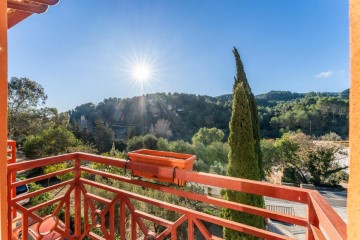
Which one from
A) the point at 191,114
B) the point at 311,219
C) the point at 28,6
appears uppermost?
the point at 28,6

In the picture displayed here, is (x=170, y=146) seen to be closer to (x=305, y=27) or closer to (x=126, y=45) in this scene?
(x=126, y=45)


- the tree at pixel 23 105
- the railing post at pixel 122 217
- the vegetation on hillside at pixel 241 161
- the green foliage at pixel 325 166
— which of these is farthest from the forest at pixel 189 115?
the railing post at pixel 122 217

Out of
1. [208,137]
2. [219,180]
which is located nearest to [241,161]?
[219,180]

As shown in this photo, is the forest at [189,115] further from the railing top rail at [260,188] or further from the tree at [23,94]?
the railing top rail at [260,188]

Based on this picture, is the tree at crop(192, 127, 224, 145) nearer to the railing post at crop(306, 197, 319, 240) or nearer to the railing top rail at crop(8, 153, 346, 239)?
Answer: the railing top rail at crop(8, 153, 346, 239)

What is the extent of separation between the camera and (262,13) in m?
12.8

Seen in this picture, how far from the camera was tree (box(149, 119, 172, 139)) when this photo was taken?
22109mm

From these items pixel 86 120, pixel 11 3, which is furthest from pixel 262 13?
pixel 86 120

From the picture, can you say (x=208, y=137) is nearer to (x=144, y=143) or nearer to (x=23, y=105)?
(x=144, y=143)

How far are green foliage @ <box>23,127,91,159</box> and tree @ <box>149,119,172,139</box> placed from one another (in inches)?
374

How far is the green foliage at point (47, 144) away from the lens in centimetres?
1283

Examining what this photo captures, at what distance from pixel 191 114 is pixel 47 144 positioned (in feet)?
55.0

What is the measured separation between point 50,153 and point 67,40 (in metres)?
6.96

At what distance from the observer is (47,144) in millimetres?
12992
